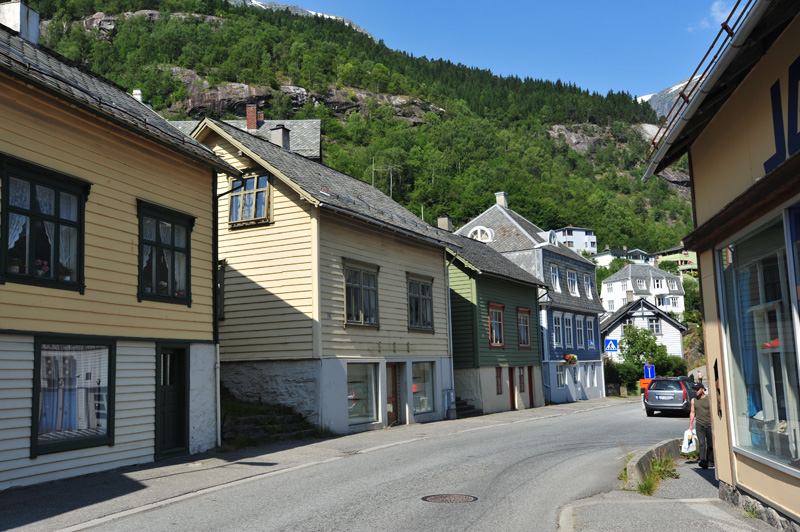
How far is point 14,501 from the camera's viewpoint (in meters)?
10.1

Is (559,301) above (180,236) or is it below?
above

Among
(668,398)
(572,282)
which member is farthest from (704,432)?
(572,282)

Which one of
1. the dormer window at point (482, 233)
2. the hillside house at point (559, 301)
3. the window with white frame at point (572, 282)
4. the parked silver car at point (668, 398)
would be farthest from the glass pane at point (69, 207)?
the window with white frame at point (572, 282)

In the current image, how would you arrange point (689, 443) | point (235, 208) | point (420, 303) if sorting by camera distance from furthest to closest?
1. point (420, 303)
2. point (235, 208)
3. point (689, 443)

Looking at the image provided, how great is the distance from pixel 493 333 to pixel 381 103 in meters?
115

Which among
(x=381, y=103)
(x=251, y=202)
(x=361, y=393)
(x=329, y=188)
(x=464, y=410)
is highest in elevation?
(x=381, y=103)

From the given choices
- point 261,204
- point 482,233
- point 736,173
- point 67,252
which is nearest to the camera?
point 736,173

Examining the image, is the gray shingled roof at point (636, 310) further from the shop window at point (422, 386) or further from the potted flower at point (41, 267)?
the potted flower at point (41, 267)

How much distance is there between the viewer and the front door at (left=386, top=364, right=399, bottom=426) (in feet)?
77.6

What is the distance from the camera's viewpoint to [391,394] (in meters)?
23.9

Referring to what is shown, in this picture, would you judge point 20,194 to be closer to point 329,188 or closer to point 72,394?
point 72,394

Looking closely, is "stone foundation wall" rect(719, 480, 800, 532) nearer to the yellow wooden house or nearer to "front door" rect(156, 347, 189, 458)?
"front door" rect(156, 347, 189, 458)

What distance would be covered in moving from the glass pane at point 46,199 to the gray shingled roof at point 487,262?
18699 millimetres

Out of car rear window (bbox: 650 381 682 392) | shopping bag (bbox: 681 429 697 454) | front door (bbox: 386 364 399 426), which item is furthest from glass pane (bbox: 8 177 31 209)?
car rear window (bbox: 650 381 682 392)
